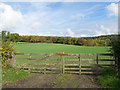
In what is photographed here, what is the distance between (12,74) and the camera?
6363 millimetres

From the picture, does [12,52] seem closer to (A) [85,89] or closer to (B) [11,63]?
(B) [11,63]

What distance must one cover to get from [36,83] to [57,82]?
107 centimetres

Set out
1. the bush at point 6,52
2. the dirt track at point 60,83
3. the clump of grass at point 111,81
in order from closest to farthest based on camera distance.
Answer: the clump of grass at point 111,81, the dirt track at point 60,83, the bush at point 6,52

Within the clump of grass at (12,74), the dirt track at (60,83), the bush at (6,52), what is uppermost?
the bush at (6,52)

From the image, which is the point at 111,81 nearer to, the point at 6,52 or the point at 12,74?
the point at 12,74

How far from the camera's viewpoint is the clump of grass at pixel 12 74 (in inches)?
234

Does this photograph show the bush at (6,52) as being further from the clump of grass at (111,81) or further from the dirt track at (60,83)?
the clump of grass at (111,81)

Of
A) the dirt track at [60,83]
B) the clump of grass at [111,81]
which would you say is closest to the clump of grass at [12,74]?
the dirt track at [60,83]

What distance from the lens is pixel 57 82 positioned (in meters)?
5.50

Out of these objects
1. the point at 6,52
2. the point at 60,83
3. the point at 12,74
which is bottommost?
the point at 60,83

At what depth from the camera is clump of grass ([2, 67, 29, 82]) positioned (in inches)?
234

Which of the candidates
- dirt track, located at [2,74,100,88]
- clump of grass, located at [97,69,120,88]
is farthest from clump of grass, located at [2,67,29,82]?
clump of grass, located at [97,69,120,88]

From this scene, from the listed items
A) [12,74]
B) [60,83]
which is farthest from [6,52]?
[60,83]

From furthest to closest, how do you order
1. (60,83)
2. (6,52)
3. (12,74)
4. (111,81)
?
(6,52) → (12,74) → (60,83) → (111,81)
